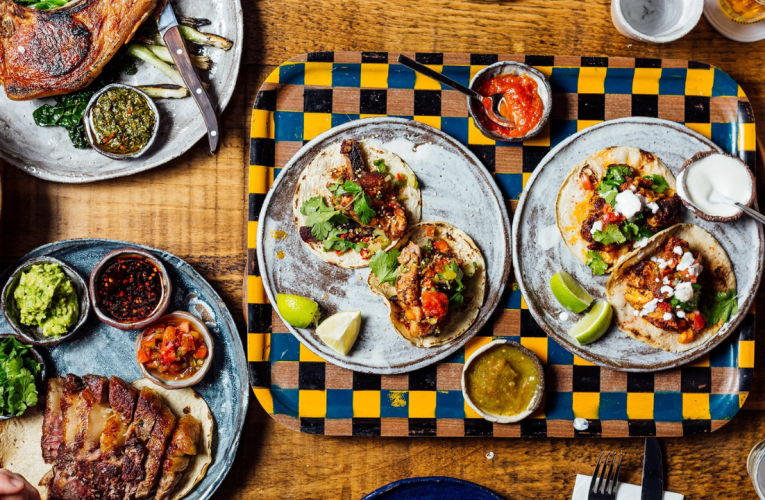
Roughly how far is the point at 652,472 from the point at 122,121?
4.57m

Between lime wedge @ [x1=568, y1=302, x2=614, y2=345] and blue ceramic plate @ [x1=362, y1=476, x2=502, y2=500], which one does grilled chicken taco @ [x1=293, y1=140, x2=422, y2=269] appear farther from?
blue ceramic plate @ [x1=362, y1=476, x2=502, y2=500]

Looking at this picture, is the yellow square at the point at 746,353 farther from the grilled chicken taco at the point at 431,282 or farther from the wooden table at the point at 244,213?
the grilled chicken taco at the point at 431,282

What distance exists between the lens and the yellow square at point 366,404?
3.75 meters

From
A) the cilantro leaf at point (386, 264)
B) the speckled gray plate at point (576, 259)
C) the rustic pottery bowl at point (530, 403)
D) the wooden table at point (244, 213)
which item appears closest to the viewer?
the cilantro leaf at point (386, 264)

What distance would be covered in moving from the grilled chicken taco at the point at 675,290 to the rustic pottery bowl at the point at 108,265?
10.1ft

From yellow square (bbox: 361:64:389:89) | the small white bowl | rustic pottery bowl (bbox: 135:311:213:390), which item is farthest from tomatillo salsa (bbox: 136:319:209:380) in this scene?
the small white bowl

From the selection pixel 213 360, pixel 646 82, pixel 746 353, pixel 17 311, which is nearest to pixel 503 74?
pixel 646 82

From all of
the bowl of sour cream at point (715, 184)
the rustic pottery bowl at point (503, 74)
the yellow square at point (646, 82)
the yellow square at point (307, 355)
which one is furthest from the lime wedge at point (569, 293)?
the yellow square at point (307, 355)

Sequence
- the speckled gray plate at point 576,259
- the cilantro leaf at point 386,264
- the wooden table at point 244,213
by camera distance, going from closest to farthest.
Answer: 1. the cilantro leaf at point 386,264
2. the speckled gray plate at point 576,259
3. the wooden table at point 244,213

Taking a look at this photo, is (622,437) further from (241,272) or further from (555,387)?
(241,272)

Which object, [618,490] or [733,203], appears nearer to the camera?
[733,203]

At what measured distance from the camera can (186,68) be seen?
142 inches

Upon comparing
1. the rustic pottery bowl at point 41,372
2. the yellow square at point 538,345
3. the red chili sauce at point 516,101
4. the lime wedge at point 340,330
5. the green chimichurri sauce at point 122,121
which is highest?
the red chili sauce at point 516,101

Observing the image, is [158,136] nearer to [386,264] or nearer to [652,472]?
[386,264]
